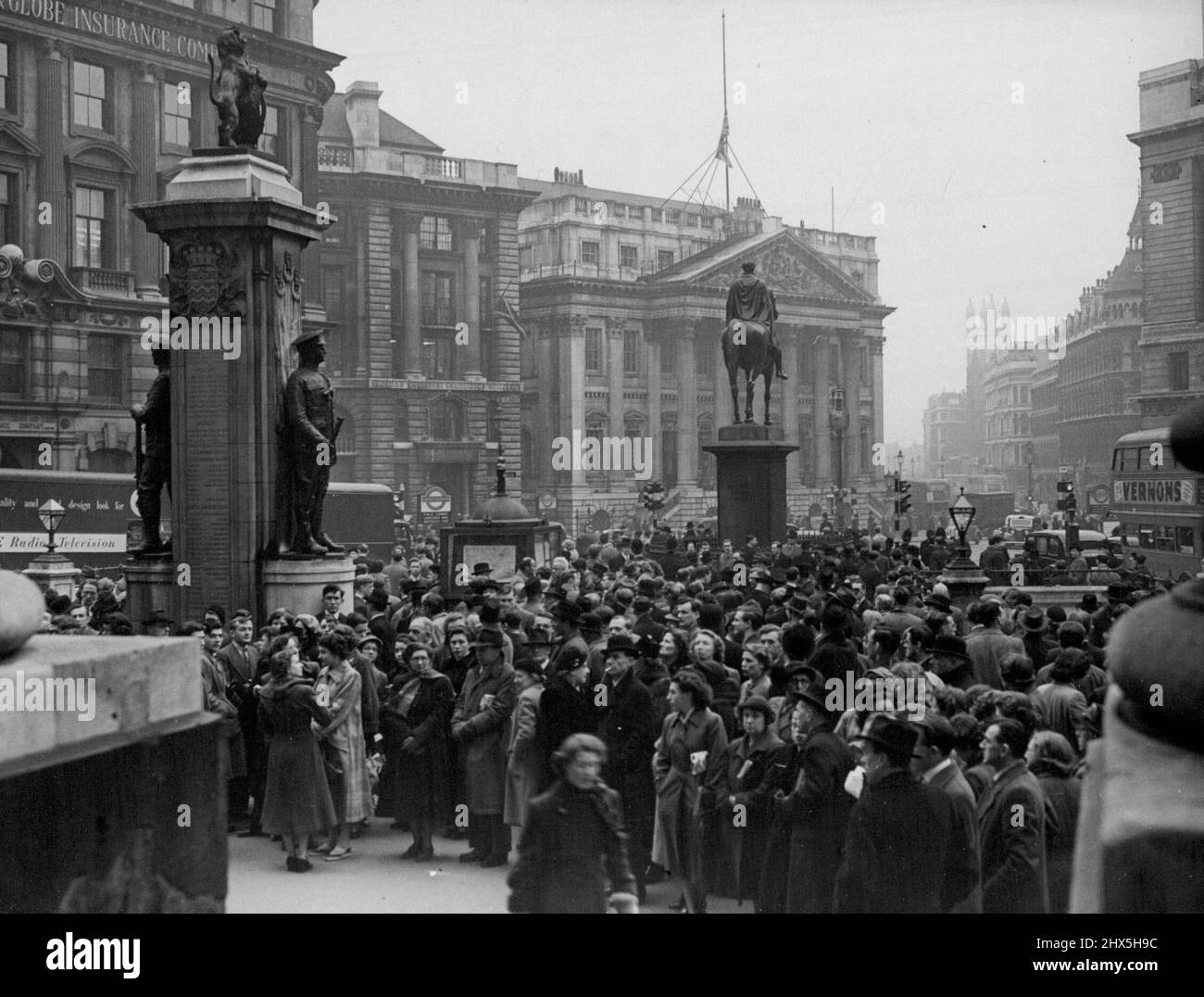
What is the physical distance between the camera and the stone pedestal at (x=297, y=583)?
46.2 feet

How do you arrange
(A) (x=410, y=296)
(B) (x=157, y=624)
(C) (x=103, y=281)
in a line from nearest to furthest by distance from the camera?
(B) (x=157, y=624) < (C) (x=103, y=281) < (A) (x=410, y=296)

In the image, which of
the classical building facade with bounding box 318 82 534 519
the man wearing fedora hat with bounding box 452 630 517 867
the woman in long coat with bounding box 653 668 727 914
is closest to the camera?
the woman in long coat with bounding box 653 668 727 914

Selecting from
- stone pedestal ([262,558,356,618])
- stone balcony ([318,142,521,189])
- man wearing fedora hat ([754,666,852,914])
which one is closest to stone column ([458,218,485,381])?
stone balcony ([318,142,521,189])

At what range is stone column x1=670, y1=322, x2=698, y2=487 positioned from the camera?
77.5 metres

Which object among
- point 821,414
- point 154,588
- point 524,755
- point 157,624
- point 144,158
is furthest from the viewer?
point 821,414

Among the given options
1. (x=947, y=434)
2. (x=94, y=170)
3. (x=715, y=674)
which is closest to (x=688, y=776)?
(x=715, y=674)

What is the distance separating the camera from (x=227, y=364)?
14203mm

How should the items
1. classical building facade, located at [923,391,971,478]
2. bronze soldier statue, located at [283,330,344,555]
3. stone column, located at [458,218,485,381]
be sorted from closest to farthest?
bronze soldier statue, located at [283,330,344,555]
stone column, located at [458,218,485,381]
classical building facade, located at [923,391,971,478]

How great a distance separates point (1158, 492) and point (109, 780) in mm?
23983

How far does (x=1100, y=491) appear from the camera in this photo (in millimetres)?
30844

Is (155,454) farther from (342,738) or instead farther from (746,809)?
(746,809)

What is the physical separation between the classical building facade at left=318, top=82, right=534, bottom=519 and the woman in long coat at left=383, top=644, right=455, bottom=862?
41.4 m

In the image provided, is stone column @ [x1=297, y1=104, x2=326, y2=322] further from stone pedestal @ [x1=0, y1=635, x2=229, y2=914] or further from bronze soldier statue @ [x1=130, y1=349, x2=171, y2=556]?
stone pedestal @ [x1=0, y1=635, x2=229, y2=914]
